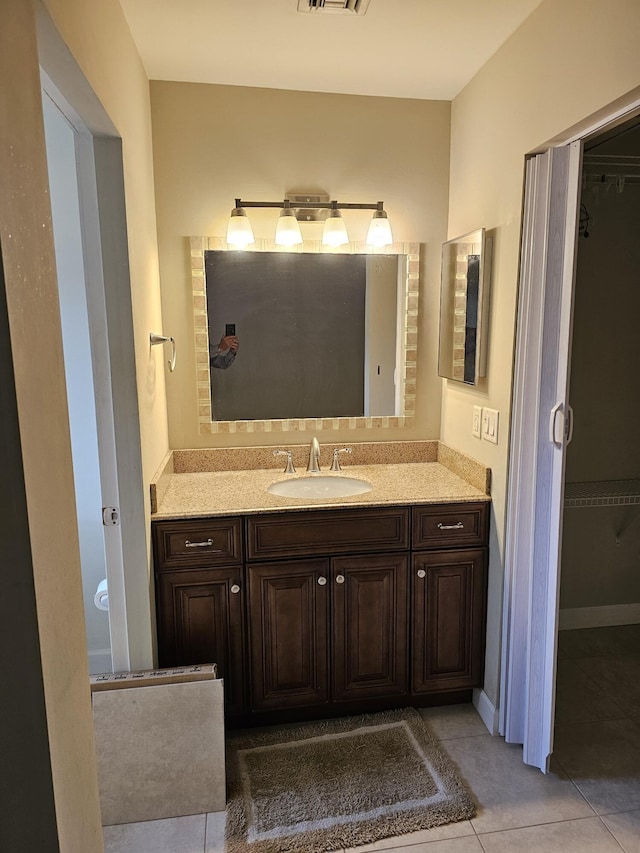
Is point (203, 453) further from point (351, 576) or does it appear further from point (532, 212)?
point (532, 212)

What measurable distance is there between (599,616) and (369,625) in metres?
1.50

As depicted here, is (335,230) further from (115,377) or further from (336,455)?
(115,377)

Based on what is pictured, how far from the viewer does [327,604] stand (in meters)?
2.12

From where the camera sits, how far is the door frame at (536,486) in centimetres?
178

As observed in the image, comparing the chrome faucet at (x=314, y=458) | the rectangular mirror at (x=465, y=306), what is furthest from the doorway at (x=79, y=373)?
the rectangular mirror at (x=465, y=306)

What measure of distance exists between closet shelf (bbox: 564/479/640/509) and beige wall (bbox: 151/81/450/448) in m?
1.25

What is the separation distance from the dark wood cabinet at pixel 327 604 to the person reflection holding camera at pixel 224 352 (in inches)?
29.6

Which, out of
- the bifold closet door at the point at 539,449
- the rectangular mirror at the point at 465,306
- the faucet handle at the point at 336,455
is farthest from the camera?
the faucet handle at the point at 336,455

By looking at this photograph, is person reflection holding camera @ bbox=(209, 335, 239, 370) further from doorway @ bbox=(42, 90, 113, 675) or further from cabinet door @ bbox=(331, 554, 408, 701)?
cabinet door @ bbox=(331, 554, 408, 701)

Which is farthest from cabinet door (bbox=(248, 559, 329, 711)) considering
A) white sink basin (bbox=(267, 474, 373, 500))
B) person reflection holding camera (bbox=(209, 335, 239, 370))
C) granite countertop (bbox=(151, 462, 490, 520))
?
person reflection holding camera (bbox=(209, 335, 239, 370))

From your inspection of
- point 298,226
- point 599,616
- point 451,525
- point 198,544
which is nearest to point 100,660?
point 198,544

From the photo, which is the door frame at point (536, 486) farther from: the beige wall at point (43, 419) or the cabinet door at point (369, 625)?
the beige wall at point (43, 419)

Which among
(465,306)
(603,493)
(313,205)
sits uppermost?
(313,205)

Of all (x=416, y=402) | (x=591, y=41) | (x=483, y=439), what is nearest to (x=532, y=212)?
(x=591, y=41)
